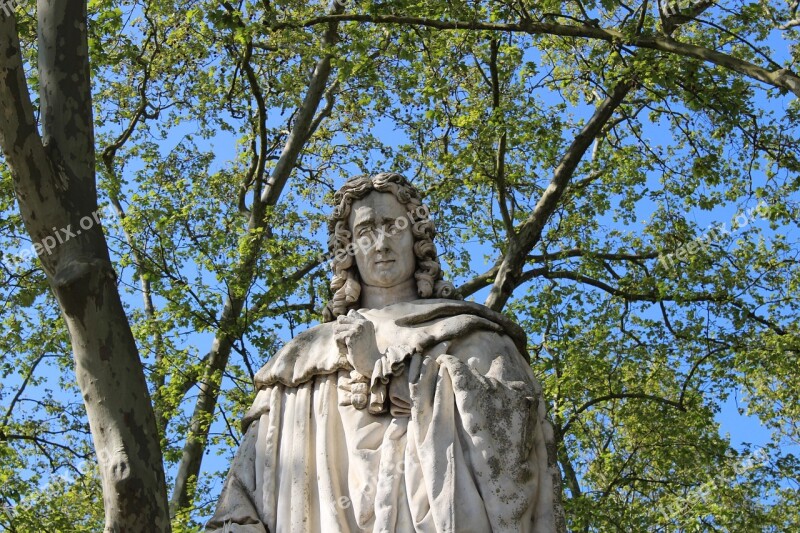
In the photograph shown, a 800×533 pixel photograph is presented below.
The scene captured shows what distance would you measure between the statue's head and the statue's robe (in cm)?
27

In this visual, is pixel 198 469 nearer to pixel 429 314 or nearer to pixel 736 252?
pixel 736 252

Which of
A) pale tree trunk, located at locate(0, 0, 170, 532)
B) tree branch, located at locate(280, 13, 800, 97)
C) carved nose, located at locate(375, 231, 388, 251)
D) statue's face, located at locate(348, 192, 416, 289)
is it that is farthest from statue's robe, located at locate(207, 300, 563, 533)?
tree branch, located at locate(280, 13, 800, 97)

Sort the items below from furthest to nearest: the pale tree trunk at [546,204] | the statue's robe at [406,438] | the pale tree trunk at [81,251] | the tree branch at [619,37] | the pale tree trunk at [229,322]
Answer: the pale tree trunk at [546,204], the pale tree trunk at [229,322], the tree branch at [619,37], the pale tree trunk at [81,251], the statue's robe at [406,438]

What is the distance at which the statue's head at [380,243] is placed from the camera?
926cm

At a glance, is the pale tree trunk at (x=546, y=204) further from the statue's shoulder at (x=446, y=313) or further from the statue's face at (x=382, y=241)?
the statue's shoulder at (x=446, y=313)

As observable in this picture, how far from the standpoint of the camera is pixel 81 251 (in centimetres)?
A: 927

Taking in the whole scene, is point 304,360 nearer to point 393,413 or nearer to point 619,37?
point 393,413

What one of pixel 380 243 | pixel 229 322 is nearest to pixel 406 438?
pixel 380 243

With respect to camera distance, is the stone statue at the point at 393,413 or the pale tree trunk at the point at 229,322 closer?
the stone statue at the point at 393,413

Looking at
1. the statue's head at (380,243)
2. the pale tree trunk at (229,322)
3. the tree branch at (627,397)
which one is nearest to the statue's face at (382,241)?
the statue's head at (380,243)

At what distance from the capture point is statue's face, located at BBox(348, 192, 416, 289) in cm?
924

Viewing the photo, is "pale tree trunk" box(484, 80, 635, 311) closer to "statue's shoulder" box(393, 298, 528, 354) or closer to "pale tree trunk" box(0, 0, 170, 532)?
"pale tree trunk" box(0, 0, 170, 532)

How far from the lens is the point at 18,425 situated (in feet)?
63.4

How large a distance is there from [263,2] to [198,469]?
603 centimetres
